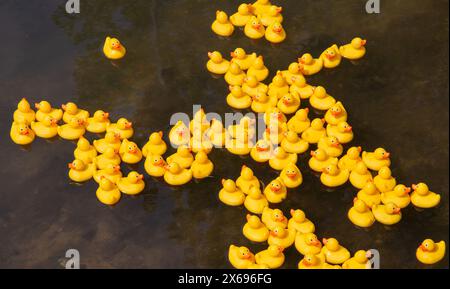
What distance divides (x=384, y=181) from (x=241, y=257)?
6.39 ft

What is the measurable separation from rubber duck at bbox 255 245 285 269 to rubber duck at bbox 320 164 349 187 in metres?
1.18

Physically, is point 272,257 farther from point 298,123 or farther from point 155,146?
point 155,146

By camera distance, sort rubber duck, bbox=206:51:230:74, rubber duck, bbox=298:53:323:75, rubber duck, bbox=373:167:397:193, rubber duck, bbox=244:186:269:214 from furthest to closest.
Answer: rubber duck, bbox=206:51:230:74 < rubber duck, bbox=298:53:323:75 < rubber duck, bbox=373:167:397:193 < rubber duck, bbox=244:186:269:214

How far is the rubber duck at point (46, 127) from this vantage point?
28.9ft

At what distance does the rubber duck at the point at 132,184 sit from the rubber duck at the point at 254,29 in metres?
3.00

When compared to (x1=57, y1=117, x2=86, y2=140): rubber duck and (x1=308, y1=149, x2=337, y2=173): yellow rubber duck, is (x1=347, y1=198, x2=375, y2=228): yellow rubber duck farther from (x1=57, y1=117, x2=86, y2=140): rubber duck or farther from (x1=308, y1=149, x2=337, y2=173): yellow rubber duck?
(x1=57, y1=117, x2=86, y2=140): rubber duck

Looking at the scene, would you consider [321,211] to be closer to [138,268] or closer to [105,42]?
[138,268]

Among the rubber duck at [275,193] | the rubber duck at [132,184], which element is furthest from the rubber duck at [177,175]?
the rubber duck at [275,193]

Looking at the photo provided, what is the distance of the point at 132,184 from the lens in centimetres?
822

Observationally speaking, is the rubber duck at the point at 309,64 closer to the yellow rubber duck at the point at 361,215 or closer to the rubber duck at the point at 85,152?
the yellow rubber duck at the point at 361,215

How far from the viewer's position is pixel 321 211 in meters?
8.16

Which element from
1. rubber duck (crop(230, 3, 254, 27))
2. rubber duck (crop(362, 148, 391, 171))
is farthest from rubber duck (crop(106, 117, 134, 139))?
rubber duck (crop(362, 148, 391, 171))

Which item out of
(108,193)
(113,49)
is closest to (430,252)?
(108,193)

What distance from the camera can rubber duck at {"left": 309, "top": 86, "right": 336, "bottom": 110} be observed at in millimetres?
9072
